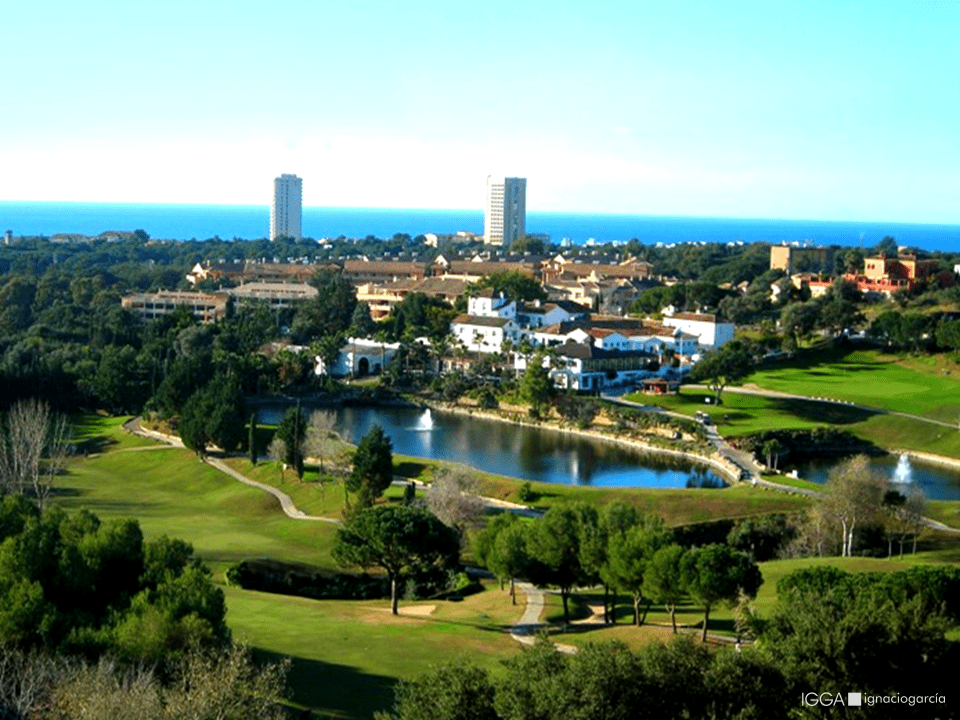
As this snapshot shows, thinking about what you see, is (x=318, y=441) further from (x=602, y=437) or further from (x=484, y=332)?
(x=484, y=332)

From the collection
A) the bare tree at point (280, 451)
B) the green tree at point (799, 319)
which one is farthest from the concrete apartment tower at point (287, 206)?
the bare tree at point (280, 451)

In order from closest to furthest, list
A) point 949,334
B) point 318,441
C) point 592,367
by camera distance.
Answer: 1. point 318,441
2. point 592,367
3. point 949,334

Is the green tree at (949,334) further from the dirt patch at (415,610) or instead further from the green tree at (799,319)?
the dirt patch at (415,610)

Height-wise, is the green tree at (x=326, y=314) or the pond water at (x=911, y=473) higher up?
the green tree at (x=326, y=314)

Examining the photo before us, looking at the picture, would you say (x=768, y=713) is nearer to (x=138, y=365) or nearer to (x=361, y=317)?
(x=138, y=365)

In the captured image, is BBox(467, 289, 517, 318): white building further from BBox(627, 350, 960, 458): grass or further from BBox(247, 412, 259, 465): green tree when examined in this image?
BBox(247, 412, 259, 465): green tree

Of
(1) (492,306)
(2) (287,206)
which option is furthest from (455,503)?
(2) (287,206)
